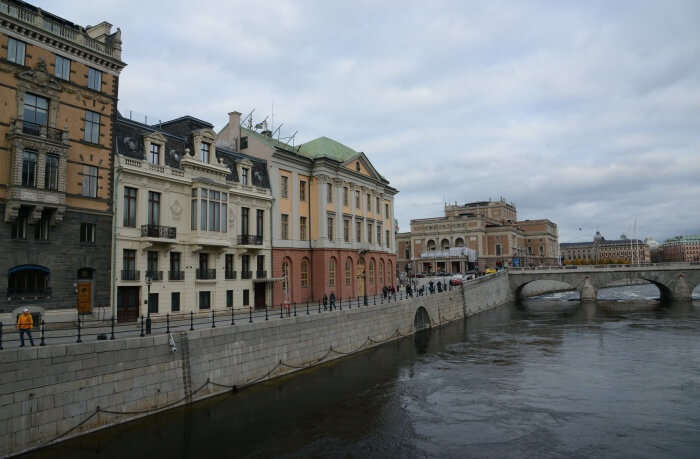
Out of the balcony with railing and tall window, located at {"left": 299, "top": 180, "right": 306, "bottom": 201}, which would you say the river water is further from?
tall window, located at {"left": 299, "top": 180, "right": 306, "bottom": 201}

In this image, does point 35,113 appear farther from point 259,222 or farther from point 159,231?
point 259,222

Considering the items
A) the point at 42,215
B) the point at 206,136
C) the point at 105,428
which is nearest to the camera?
the point at 105,428

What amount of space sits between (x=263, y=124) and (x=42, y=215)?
28921 mm

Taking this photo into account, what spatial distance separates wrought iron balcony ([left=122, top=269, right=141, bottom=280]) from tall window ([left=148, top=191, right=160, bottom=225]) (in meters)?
3.33

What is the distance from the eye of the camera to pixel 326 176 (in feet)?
156

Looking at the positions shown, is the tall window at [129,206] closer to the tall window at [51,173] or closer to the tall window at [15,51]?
the tall window at [51,173]

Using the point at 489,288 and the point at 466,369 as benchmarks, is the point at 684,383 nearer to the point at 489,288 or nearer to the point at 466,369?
the point at 466,369

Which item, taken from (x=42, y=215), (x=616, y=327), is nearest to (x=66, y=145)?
(x=42, y=215)

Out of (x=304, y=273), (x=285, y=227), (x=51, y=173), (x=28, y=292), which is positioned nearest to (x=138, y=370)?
(x=28, y=292)

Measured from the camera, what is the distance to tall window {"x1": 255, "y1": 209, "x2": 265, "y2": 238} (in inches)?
1596

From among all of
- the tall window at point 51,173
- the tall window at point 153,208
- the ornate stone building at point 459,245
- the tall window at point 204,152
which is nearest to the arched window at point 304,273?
the tall window at point 204,152

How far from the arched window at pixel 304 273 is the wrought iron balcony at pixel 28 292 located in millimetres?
23445

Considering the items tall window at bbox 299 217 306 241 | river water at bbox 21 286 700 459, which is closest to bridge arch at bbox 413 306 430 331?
river water at bbox 21 286 700 459

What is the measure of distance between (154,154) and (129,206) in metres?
4.20
